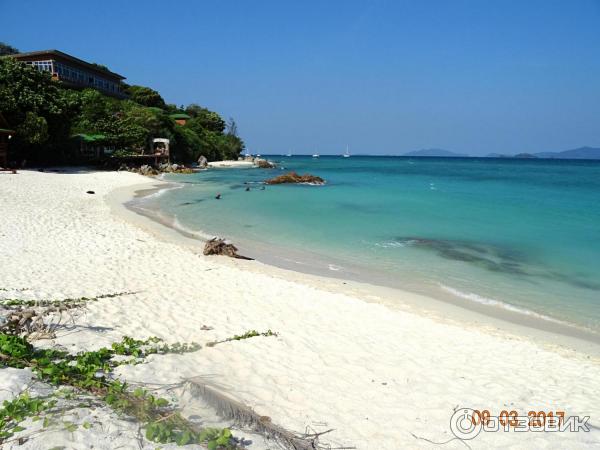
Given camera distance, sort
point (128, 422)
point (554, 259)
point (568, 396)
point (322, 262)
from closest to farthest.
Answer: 1. point (128, 422)
2. point (568, 396)
3. point (322, 262)
4. point (554, 259)

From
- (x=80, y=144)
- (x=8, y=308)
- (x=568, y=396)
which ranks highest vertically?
(x=80, y=144)

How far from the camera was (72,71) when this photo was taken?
172ft

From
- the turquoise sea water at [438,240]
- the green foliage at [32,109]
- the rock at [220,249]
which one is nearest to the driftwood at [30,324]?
the rock at [220,249]

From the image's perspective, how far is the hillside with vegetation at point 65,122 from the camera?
28156 mm

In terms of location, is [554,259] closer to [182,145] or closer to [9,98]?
[9,98]

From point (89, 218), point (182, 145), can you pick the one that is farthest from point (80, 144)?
point (89, 218)

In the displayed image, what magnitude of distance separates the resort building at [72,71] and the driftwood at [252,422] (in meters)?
50.4

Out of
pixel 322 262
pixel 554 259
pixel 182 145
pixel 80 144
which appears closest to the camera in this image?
pixel 322 262

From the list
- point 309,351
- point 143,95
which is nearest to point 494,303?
point 309,351

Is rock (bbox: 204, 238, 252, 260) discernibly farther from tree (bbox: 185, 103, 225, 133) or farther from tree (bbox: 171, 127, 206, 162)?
tree (bbox: 185, 103, 225, 133)

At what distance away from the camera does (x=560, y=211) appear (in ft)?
90.4

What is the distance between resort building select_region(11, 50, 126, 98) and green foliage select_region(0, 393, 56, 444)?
5012 centimetres

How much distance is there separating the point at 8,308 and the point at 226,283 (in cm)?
439
